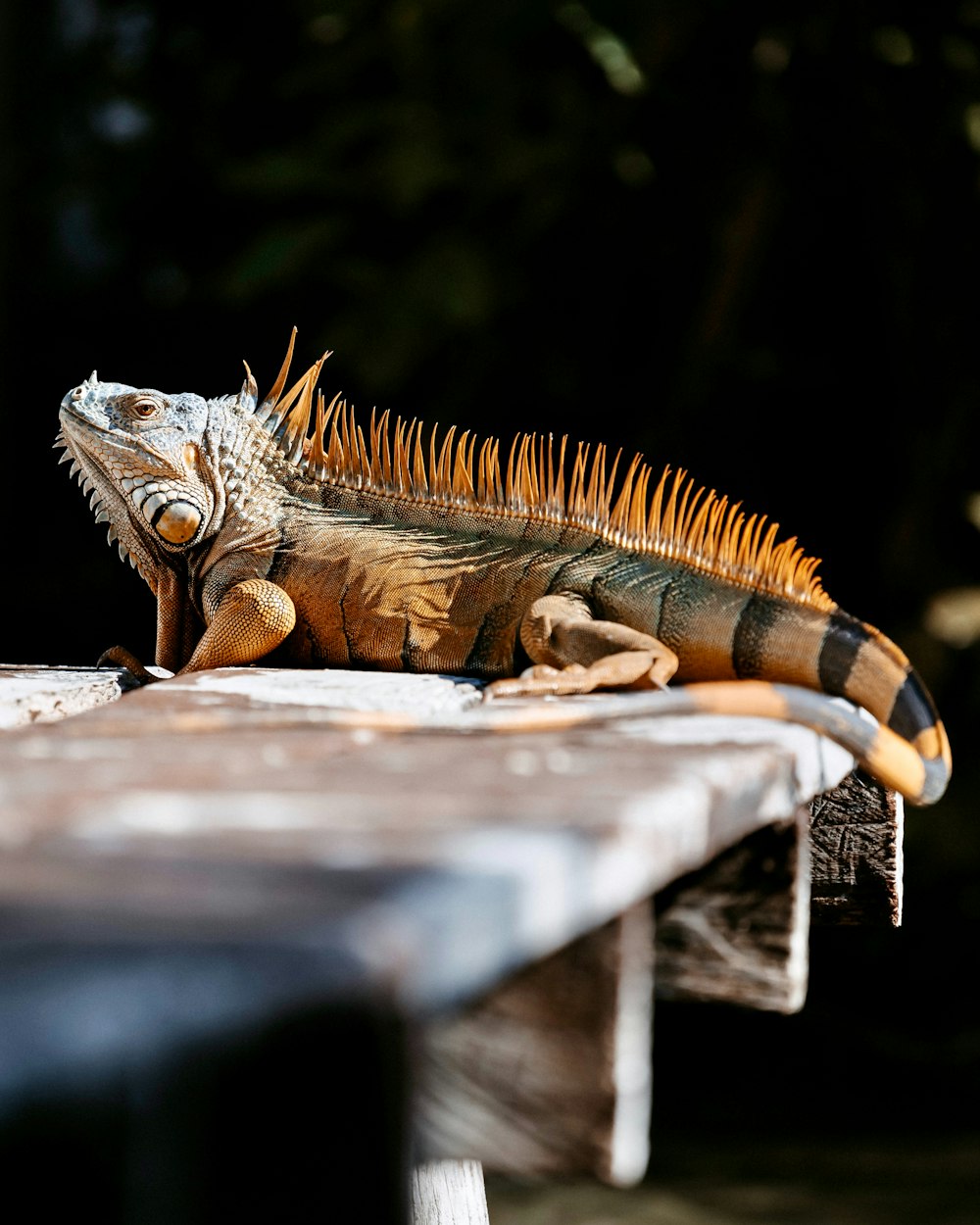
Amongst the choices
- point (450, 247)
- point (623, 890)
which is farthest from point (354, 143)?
point (623, 890)

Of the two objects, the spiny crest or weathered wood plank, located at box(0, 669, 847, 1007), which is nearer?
weathered wood plank, located at box(0, 669, 847, 1007)

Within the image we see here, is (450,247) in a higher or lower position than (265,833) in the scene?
higher

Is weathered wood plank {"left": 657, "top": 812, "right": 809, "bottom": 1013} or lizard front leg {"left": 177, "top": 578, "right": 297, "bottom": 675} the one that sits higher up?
lizard front leg {"left": 177, "top": 578, "right": 297, "bottom": 675}

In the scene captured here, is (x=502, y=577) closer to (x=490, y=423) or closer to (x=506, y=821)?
(x=506, y=821)

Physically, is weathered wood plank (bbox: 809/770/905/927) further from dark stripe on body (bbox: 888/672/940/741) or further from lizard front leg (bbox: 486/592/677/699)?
lizard front leg (bbox: 486/592/677/699)

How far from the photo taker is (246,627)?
312cm

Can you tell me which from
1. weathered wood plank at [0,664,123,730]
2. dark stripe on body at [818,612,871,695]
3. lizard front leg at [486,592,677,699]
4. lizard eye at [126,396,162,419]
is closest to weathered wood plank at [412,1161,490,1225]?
lizard front leg at [486,592,677,699]

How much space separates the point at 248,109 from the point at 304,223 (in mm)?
1708

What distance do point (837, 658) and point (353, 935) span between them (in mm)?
2095

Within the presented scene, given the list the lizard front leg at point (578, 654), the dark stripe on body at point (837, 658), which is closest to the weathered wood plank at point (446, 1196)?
the lizard front leg at point (578, 654)

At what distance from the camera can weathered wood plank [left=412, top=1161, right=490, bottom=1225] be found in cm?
240

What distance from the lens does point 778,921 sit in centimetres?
181

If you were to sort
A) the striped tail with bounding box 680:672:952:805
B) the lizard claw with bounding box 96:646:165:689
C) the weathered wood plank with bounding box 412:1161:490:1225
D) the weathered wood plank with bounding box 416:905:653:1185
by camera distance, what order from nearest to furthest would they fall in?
the weathered wood plank with bounding box 416:905:653:1185 < the striped tail with bounding box 680:672:952:805 < the weathered wood plank with bounding box 412:1161:490:1225 < the lizard claw with bounding box 96:646:165:689

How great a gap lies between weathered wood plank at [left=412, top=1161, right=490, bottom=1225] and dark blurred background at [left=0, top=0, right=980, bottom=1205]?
4.45 m
